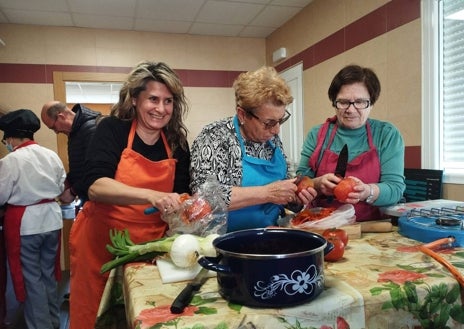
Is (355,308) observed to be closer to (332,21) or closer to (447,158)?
(447,158)

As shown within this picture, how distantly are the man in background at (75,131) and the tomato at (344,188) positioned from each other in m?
1.95

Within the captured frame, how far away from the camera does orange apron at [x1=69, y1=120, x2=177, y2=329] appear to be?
1.38 meters

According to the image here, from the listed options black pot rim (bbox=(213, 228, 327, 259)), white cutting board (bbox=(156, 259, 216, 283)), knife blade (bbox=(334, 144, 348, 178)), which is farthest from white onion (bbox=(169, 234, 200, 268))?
knife blade (bbox=(334, 144, 348, 178))

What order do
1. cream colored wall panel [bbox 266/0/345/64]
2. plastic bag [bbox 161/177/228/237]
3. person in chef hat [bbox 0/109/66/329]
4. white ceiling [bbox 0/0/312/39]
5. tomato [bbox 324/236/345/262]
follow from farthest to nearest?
1. white ceiling [bbox 0/0/312/39]
2. cream colored wall panel [bbox 266/0/345/64]
3. person in chef hat [bbox 0/109/66/329]
4. plastic bag [bbox 161/177/228/237]
5. tomato [bbox 324/236/345/262]

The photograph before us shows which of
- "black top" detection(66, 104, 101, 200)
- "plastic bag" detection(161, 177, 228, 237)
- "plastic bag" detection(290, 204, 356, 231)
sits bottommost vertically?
"plastic bag" detection(290, 204, 356, 231)

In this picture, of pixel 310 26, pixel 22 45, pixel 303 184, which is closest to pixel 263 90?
pixel 303 184

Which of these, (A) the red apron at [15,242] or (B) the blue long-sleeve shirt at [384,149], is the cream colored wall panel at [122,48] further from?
(B) the blue long-sleeve shirt at [384,149]

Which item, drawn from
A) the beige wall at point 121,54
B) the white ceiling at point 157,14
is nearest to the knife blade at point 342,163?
the white ceiling at point 157,14

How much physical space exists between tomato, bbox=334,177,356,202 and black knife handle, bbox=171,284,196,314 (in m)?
0.72

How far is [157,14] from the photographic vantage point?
397 cm

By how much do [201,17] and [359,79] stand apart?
305 cm

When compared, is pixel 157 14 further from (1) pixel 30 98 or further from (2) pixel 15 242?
(2) pixel 15 242

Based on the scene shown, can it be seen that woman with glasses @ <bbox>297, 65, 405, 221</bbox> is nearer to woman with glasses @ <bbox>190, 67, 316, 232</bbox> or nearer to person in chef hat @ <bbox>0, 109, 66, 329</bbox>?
woman with glasses @ <bbox>190, 67, 316, 232</bbox>

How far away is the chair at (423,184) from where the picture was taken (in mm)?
2299
